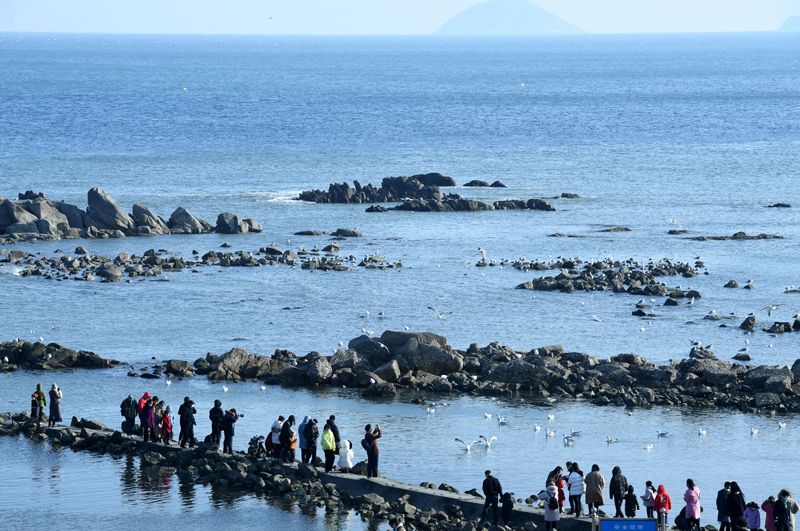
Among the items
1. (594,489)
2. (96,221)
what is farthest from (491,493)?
(96,221)

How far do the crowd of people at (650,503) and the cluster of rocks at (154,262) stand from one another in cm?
4183

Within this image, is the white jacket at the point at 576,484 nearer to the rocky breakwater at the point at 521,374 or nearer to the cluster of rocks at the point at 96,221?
the rocky breakwater at the point at 521,374

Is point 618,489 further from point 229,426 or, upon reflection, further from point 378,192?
point 378,192

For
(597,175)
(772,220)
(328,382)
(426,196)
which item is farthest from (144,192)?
(328,382)

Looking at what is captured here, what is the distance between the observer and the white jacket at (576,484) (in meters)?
25.5

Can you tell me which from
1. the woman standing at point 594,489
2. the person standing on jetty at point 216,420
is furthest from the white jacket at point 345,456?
the woman standing at point 594,489

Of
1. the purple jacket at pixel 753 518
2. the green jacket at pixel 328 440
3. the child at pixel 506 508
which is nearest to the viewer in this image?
the purple jacket at pixel 753 518

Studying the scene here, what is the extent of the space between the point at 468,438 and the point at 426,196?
5884 centimetres

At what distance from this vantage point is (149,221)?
7969cm

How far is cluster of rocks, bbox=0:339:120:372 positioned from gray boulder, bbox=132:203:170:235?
33.1 m

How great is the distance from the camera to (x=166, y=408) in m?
32.9

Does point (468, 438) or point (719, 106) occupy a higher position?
point (719, 106)

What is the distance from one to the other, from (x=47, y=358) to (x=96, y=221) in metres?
35.1

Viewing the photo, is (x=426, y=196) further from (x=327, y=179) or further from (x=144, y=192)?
(x=144, y=192)
